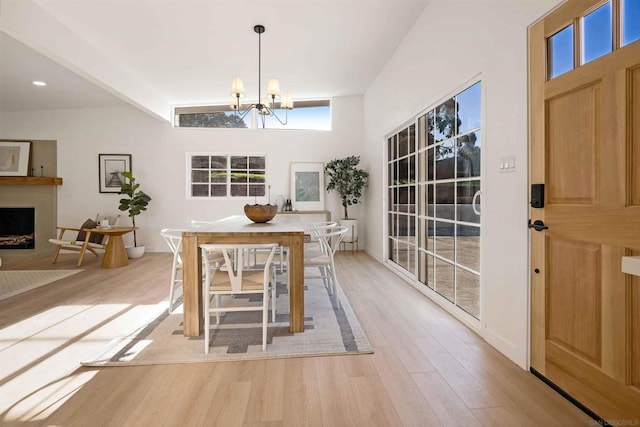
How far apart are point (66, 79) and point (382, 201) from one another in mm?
5074

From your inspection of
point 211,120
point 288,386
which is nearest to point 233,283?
point 288,386

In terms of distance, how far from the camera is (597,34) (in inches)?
56.6

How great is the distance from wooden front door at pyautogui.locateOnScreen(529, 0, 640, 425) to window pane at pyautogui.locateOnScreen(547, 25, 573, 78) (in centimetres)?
3

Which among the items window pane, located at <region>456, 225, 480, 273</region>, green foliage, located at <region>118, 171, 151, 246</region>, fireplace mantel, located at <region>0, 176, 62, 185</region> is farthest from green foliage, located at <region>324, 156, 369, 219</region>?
fireplace mantel, located at <region>0, 176, 62, 185</region>

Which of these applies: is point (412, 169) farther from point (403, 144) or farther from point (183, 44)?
point (183, 44)

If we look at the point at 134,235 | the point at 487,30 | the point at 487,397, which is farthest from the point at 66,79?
the point at 487,397

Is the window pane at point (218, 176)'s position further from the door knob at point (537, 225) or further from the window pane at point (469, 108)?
the door knob at point (537, 225)

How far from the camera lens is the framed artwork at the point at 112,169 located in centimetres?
597

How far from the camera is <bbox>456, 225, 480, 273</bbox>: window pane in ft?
8.32

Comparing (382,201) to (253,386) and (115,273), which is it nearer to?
(253,386)

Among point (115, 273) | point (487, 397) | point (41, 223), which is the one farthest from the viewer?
point (41, 223)

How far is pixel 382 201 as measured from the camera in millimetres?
4996

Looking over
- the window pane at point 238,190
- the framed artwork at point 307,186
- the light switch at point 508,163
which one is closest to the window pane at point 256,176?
the window pane at point 238,190

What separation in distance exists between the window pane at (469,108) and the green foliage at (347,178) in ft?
9.81
